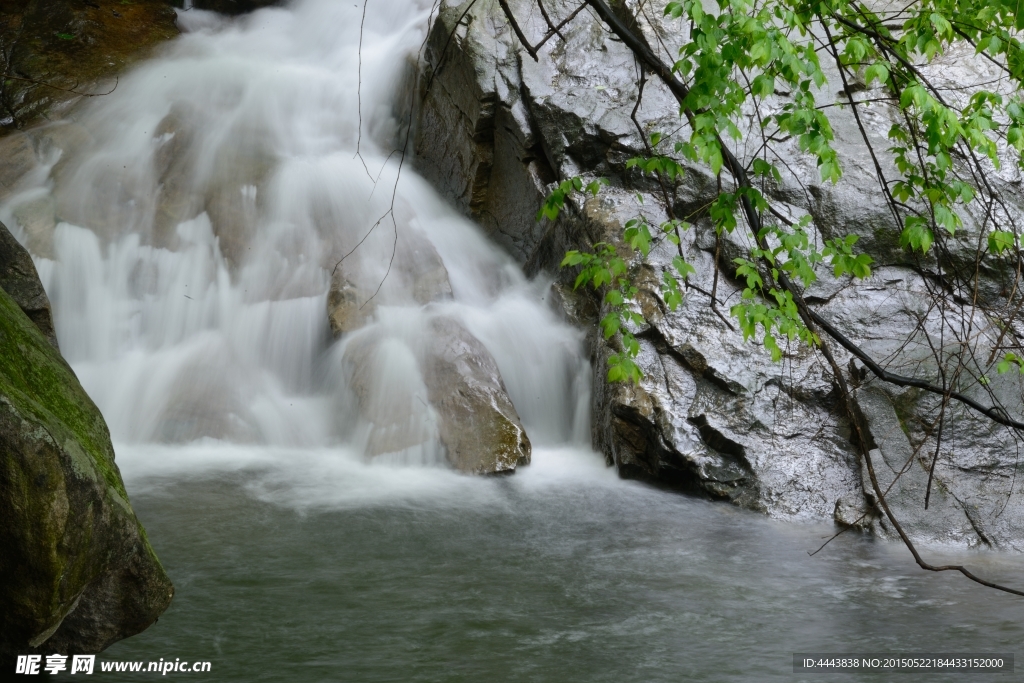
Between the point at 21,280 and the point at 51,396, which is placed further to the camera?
the point at 21,280

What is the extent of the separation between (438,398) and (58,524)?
14.6 ft

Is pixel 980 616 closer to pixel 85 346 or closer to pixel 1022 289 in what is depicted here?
pixel 1022 289

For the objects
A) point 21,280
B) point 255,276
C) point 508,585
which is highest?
point 255,276

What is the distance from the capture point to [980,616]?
447cm

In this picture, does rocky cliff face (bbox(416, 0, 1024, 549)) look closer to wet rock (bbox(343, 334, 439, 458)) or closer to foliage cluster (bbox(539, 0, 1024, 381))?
wet rock (bbox(343, 334, 439, 458))

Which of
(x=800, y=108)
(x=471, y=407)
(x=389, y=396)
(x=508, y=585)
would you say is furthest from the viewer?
(x=389, y=396)

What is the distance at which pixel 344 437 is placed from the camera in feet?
23.3

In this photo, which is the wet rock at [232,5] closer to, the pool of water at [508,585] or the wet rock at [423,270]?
the wet rock at [423,270]

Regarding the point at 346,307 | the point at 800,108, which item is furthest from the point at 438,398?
the point at 800,108

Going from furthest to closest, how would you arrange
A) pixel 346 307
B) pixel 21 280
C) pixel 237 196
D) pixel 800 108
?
pixel 237 196 < pixel 346 307 < pixel 21 280 < pixel 800 108

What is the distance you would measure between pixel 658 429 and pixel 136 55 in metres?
8.20

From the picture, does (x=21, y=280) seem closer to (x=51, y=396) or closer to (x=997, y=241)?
(x=51, y=396)

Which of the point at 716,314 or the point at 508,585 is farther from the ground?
the point at 716,314

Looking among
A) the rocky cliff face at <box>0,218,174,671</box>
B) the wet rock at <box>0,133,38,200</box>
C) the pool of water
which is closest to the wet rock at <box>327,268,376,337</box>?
→ the pool of water
